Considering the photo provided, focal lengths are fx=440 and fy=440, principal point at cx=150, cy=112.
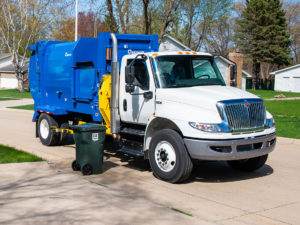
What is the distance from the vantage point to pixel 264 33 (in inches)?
2534

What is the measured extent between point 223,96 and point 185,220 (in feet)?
9.26

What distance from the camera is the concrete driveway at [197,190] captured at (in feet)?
20.3

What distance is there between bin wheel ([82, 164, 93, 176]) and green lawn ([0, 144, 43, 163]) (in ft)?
5.57

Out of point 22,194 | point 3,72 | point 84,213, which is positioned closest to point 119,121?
point 22,194

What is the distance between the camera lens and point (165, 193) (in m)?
7.42

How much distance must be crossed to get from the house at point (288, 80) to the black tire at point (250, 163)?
56116mm

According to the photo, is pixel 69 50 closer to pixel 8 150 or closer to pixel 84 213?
pixel 8 150

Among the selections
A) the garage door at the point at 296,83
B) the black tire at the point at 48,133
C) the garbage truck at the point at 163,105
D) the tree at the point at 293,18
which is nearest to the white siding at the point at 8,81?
the garage door at the point at 296,83

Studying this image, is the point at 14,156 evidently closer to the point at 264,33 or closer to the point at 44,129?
the point at 44,129

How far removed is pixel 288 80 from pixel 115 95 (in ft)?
190

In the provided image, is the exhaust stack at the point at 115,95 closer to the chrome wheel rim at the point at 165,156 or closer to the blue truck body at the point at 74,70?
the blue truck body at the point at 74,70

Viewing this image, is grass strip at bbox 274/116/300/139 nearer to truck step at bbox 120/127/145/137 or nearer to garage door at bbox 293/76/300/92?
truck step at bbox 120/127/145/137

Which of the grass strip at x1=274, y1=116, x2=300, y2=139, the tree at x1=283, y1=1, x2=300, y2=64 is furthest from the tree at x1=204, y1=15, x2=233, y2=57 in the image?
the grass strip at x1=274, y1=116, x2=300, y2=139

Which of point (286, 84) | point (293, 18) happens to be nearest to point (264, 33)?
point (286, 84)
